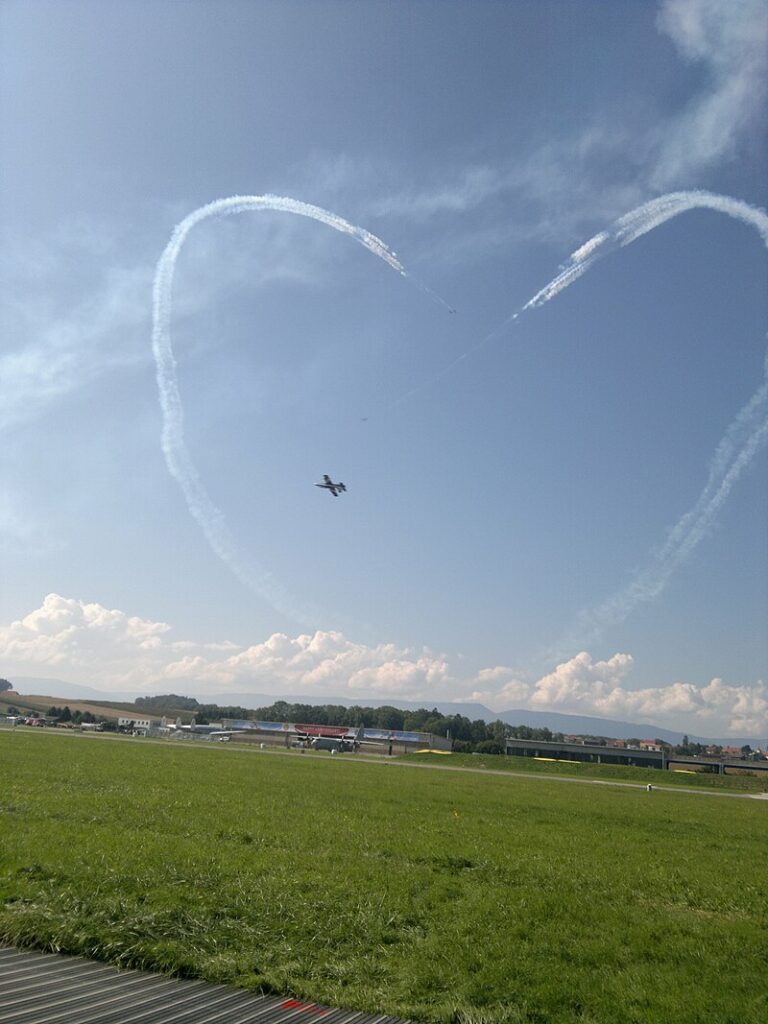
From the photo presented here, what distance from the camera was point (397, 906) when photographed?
606 inches

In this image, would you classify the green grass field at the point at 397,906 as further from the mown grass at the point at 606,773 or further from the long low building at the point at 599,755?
the long low building at the point at 599,755

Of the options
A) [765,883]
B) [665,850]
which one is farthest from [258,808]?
[765,883]

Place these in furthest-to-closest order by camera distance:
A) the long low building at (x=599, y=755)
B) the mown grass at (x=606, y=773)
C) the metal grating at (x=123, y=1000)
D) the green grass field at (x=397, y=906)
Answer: the long low building at (x=599, y=755) < the mown grass at (x=606, y=773) < the green grass field at (x=397, y=906) < the metal grating at (x=123, y=1000)

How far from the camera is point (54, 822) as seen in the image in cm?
2177

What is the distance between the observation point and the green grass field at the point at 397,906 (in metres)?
11.3

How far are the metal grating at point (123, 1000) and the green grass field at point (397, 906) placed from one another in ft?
1.60

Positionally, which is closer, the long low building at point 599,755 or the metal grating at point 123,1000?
the metal grating at point 123,1000

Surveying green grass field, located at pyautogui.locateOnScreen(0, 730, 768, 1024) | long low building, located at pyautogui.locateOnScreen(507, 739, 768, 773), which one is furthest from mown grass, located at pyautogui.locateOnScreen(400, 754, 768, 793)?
green grass field, located at pyautogui.locateOnScreen(0, 730, 768, 1024)

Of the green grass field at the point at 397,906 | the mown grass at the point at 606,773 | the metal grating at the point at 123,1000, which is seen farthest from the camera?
the mown grass at the point at 606,773

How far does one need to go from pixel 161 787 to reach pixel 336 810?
982 centimetres

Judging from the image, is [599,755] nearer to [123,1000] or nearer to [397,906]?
[397,906]

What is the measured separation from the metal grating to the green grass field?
0.49 meters

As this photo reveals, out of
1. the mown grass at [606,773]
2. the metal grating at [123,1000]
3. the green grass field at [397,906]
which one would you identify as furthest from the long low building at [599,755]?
the metal grating at [123,1000]

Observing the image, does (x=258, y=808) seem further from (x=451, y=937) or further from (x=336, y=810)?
(x=451, y=937)
